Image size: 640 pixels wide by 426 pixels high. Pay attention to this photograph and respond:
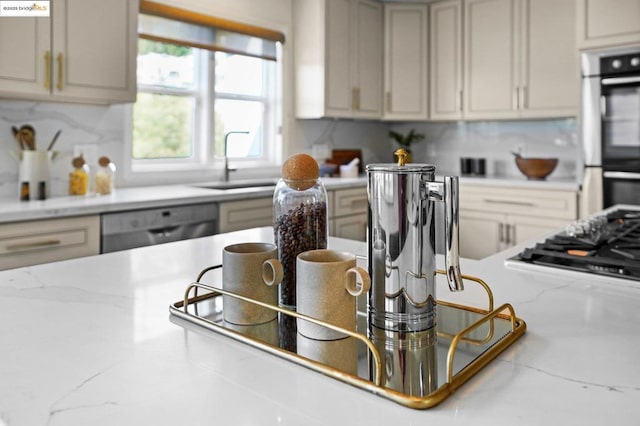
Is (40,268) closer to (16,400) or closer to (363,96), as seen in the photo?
(16,400)

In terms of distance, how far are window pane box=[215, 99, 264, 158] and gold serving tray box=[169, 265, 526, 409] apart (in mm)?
3083

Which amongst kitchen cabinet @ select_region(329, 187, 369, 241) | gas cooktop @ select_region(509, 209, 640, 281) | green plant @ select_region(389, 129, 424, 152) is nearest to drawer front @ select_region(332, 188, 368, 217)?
kitchen cabinet @ select_region(329, 187, 369, 241)

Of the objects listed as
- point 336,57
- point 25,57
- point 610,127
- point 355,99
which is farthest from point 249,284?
point 355,99

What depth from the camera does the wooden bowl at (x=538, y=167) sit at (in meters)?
4.05

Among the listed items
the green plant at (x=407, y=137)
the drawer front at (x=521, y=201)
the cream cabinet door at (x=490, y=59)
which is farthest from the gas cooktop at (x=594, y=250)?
the green plant at (x=407, y=137)

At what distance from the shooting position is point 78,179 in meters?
2.88

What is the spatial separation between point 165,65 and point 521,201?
264cm

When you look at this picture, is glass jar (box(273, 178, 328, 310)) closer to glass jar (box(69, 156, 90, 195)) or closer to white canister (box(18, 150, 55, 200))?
white canister (box(18, 150, 55, 200))

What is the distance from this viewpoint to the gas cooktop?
1.20 meters

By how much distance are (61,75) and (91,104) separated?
51 centimetres

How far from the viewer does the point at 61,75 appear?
8.39 feet

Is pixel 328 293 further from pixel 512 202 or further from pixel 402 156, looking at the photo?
pixel 512 202

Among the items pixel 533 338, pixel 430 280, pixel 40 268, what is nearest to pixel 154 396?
pixel 430 280

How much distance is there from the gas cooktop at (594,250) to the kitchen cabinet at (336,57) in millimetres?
2705
